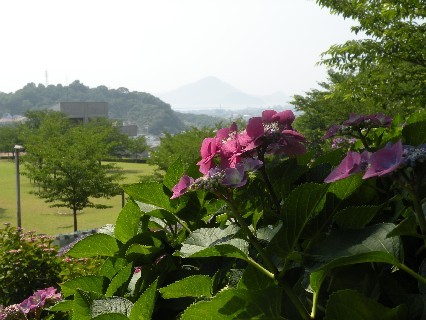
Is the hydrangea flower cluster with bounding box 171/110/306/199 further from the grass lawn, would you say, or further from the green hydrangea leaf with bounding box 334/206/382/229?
the grass lawn

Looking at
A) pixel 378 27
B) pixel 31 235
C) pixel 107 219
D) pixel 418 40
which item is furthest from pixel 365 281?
pixel 107 219

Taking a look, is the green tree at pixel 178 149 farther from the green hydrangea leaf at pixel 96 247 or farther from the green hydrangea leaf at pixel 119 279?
the green hydrangea leaf at pixel 119 279

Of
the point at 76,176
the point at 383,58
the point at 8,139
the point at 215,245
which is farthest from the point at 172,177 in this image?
the point at 8,139

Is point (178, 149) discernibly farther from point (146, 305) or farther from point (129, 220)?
point (146, 305)

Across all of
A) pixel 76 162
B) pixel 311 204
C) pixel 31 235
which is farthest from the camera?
pixel 76 162

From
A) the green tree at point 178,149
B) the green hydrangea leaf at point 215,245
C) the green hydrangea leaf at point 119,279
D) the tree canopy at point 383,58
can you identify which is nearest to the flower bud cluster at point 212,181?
the green hydrangea leaf at point 215,245

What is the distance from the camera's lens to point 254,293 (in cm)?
79

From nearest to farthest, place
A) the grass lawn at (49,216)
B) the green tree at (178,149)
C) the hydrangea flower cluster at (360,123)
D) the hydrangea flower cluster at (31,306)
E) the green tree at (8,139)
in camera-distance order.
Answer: the hydrangea flower cluster at (360,123) → the hydrangea flower cluster at (31,306) → the grass lawn at (49,216) → the green tree at (178,149) → the green tree at (8,139)

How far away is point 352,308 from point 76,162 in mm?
23395

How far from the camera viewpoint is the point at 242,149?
3.38 feet

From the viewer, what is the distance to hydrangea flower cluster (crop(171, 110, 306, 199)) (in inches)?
36.0

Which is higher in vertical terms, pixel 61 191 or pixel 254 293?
pixel 254 293

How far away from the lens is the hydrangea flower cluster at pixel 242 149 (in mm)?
914

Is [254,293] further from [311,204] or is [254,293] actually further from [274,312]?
[311,204]
